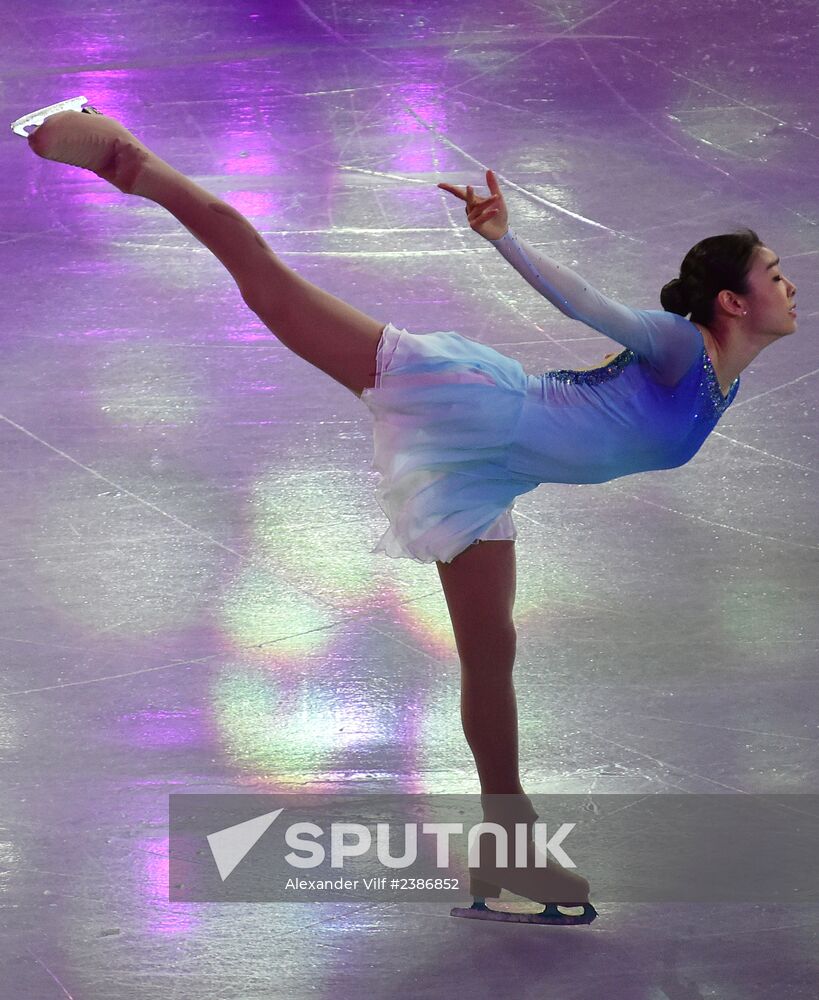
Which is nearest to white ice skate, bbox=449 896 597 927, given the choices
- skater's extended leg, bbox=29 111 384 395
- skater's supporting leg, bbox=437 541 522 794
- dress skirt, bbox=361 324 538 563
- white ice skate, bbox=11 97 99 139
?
skater's supporting leg, bbox=437 541 522 794

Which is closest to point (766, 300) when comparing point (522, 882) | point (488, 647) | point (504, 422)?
point (504, 422)

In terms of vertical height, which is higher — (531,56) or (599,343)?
(531,56)

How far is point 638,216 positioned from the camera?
6.25m

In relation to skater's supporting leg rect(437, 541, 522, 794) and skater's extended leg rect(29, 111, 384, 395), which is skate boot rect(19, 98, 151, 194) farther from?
skater's supporting leg rect(437, 541, 522, 794)

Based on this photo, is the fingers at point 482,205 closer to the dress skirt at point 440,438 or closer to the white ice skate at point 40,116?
the dress skirt at point 440,438

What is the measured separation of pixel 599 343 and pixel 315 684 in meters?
2.14

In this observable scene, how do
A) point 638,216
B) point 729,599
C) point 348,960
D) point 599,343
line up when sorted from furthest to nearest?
point 638,216 → point 599,343 → point 729,599 → point 348,960

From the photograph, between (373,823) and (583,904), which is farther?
(373,823)

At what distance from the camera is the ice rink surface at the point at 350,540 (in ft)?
9.36

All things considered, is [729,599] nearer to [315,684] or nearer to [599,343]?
[315,684]

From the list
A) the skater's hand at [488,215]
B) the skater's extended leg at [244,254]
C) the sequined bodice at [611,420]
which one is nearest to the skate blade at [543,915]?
the sequined bodice at [611,420]

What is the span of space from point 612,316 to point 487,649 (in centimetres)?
66

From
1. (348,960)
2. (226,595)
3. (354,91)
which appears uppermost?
(354,91)

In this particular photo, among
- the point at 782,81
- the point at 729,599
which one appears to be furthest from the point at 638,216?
the point at 729,599
